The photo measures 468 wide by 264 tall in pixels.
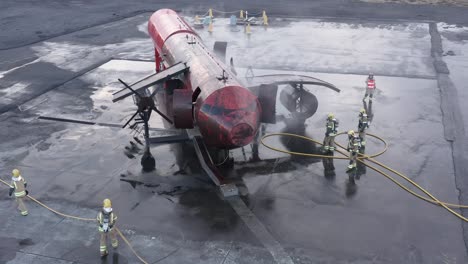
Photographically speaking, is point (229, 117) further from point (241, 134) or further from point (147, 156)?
point (147, 156)

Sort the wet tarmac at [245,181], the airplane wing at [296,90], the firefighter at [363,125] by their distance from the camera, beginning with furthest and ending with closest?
the airplane wing at [296,90] < the firefighter at [363,125] < the wet tarmac at [245,181]

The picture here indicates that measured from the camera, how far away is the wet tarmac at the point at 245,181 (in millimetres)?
13992

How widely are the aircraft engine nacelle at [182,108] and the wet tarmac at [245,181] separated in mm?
2211

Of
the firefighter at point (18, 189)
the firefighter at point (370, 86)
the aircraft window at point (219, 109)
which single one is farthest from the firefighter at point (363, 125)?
the firefighter at point (18, 189)

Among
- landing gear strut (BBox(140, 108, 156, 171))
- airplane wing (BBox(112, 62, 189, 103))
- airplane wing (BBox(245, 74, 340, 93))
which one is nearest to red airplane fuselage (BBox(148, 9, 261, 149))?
airplane wing (BBox(112, 62, 189, 103))

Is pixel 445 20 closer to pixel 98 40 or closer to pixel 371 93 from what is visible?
pixel 371 93

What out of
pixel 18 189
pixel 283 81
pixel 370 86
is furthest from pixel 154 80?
pixel 370 86

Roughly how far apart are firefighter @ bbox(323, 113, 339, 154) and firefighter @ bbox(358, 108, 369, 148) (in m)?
1.11

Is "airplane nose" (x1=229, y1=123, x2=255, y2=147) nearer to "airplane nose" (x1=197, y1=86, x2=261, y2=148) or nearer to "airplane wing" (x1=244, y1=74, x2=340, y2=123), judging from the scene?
"airplane nose" (x1=197, y1=86, x2=261, y2=148)

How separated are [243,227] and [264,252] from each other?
58.4 inches

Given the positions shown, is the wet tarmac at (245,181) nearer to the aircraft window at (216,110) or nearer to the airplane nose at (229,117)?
the airplane nose at (229,117)

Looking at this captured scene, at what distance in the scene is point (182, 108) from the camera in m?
17.7

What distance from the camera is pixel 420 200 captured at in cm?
1630

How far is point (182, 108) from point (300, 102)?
25.8 feet
